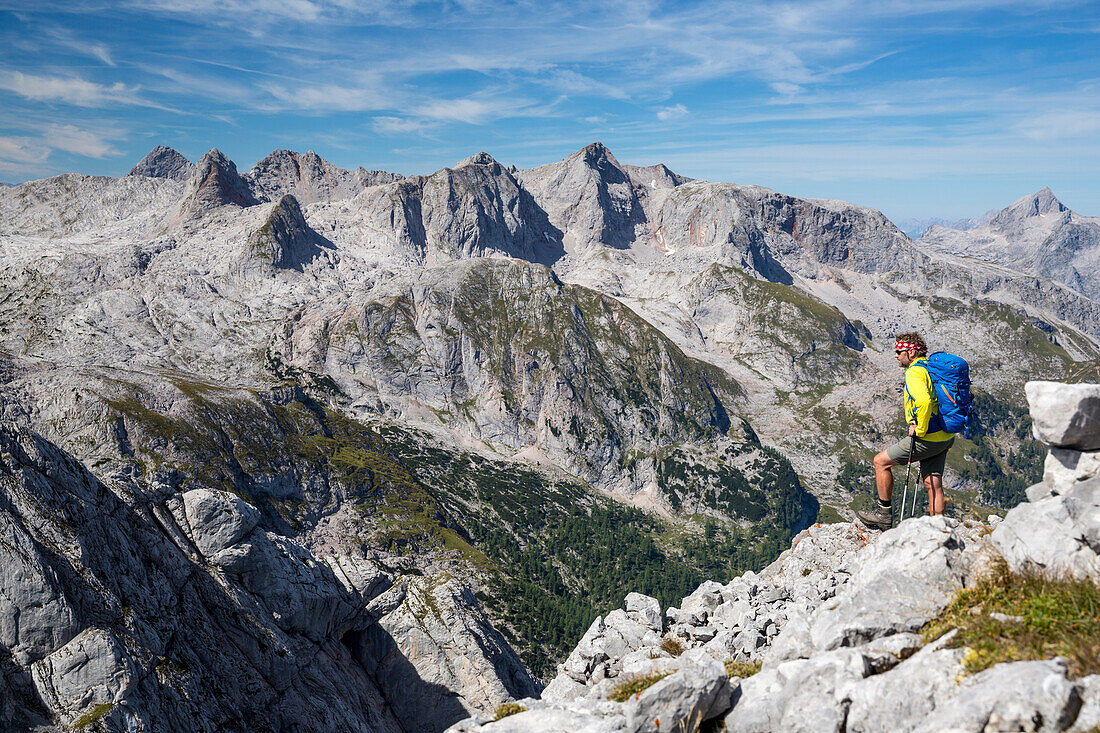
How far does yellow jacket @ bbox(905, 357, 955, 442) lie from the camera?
669 inches

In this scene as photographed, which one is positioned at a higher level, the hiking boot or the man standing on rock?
the man standing on rock

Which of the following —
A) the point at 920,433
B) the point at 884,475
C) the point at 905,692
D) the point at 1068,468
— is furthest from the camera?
the point at 884,475

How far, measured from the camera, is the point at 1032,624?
33.7 feet

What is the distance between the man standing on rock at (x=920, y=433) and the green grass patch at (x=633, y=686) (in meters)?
8.29

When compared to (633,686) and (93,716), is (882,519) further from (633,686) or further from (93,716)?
(93,716)

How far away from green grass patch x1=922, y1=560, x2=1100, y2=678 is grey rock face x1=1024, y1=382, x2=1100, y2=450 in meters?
4.34

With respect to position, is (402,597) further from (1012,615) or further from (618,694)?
(1012,615)

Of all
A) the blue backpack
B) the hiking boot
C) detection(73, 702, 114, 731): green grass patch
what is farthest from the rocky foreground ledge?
detection(73, 702, 114, 731): green grass patch

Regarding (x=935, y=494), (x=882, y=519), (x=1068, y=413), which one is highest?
(x=1068, y=413)

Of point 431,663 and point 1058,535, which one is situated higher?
point 1058,535

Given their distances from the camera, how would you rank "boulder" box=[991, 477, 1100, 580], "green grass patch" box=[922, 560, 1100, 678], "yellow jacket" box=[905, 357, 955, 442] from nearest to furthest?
"green grass patch" box=[922, 560, 1100, 678]
"boulder" box=[991, 477, 1100, 580]
"yellow jacket" box=[905, 357, 955, 442]

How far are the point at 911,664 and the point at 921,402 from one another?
8722mm

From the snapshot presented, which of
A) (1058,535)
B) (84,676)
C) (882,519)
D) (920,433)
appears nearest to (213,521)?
(84,676)

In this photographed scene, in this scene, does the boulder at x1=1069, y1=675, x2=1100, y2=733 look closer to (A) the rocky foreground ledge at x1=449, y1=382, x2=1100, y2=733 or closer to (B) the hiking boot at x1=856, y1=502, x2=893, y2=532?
(A) the rocky foreground ledge at x1=449, y1=382, x2=1100, y2=733
